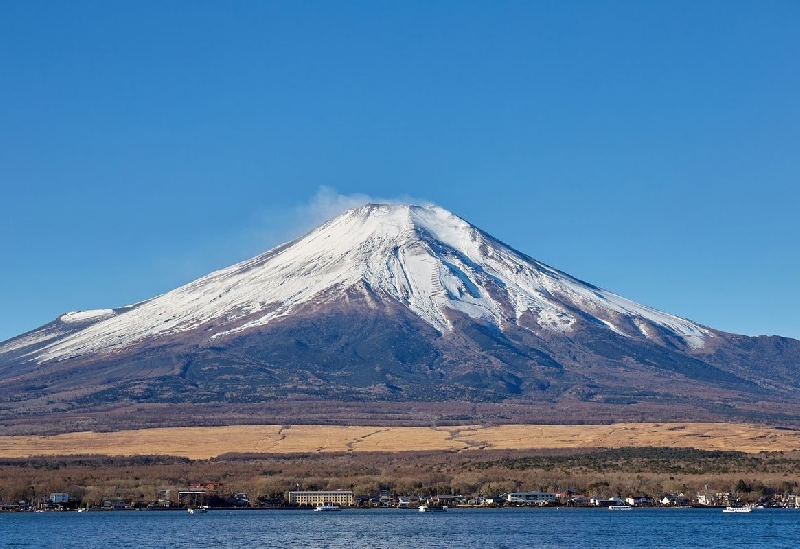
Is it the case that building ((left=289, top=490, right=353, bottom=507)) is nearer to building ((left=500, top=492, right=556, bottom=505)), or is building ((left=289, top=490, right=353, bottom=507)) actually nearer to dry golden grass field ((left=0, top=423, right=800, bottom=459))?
building ((left=500, top=492, right=556, bottom=505))

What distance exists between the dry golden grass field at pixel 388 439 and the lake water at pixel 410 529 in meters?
42.9

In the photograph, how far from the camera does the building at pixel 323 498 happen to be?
12119 centimetres

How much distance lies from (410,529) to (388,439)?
77.5 m

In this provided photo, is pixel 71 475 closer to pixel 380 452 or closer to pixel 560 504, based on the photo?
pixel 380 452

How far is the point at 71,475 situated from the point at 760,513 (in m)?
66.1

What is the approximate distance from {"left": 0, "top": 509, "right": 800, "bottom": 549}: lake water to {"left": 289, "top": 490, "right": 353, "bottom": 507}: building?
3.92 meters

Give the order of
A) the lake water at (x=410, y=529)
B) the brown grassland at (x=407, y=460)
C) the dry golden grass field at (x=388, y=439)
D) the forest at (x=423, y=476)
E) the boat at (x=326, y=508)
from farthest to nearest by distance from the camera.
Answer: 1. the dry golden grass field at (x=388, y=439)
2. the brown grassland at (x=407, y=460)
3. the forest at (x=423, y=476)
4. the boat at (x=326, y=508)
5. the lake water at (x=410, y=529)

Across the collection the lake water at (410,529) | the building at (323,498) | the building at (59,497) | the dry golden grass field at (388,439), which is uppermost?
the dry golden grass field at (388,439)

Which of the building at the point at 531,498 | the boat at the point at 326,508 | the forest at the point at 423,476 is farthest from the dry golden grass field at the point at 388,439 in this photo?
the boat at the point at 326,508

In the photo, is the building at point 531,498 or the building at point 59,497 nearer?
the building at point 531,498

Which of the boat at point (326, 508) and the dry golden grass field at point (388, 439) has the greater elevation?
the dry golden grass field at point (388, 439)

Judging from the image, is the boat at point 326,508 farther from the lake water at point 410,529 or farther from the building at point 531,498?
the building at point 531,498

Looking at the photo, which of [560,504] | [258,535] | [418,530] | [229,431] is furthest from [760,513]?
[229,431]

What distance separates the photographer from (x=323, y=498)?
4783 inches
